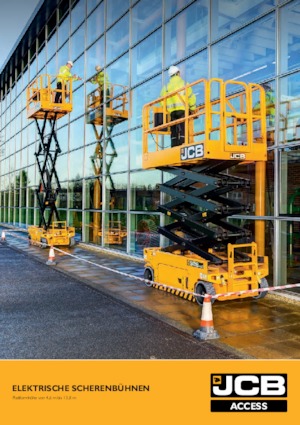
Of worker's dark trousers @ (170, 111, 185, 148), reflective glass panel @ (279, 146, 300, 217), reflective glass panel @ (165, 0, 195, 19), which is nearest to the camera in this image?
reflective glass panel @ (279, 146, 300, 217)

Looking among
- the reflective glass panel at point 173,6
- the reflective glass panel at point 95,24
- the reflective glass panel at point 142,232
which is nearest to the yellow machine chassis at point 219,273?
the reflective glass panel at point 142,232

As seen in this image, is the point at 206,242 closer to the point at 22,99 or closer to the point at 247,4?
the point at 247,4

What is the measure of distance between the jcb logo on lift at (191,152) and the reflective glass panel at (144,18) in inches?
294

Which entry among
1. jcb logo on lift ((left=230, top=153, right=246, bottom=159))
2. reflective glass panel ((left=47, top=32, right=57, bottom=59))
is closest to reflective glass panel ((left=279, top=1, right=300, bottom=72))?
jcb logo on lift ((left=230, top=153, right=246, bottom=159))

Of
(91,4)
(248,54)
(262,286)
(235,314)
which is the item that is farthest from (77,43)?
(235,314)

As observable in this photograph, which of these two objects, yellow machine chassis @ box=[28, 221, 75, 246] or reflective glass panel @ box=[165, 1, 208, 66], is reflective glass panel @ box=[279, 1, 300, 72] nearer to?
reflective glass panel @ box=[165, 1, 208, 66]

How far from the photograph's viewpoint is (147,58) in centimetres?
1480

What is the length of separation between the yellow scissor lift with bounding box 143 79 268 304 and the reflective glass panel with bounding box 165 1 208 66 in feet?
10.3

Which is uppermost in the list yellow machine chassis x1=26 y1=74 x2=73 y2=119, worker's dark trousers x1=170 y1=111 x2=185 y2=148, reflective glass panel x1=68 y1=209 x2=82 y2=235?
yellow machine chassis x1=26 y1=74 x2=73 y2=119

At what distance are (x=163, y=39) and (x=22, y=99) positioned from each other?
A: 71.6 feet

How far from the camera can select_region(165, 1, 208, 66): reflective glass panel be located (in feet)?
38.8

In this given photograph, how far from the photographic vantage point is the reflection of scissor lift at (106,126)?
54.7 ft

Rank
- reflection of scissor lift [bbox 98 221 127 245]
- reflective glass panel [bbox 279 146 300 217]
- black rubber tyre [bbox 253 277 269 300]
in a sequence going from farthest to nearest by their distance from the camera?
reflection of scissor lift [bbox 98 221 127 245] → reflective glass panel [bbox 279 146 300 217] → black rubber tyre [bbox 253 277 269 300]

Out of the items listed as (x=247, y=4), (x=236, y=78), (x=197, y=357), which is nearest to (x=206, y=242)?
(x=197, y=357)
